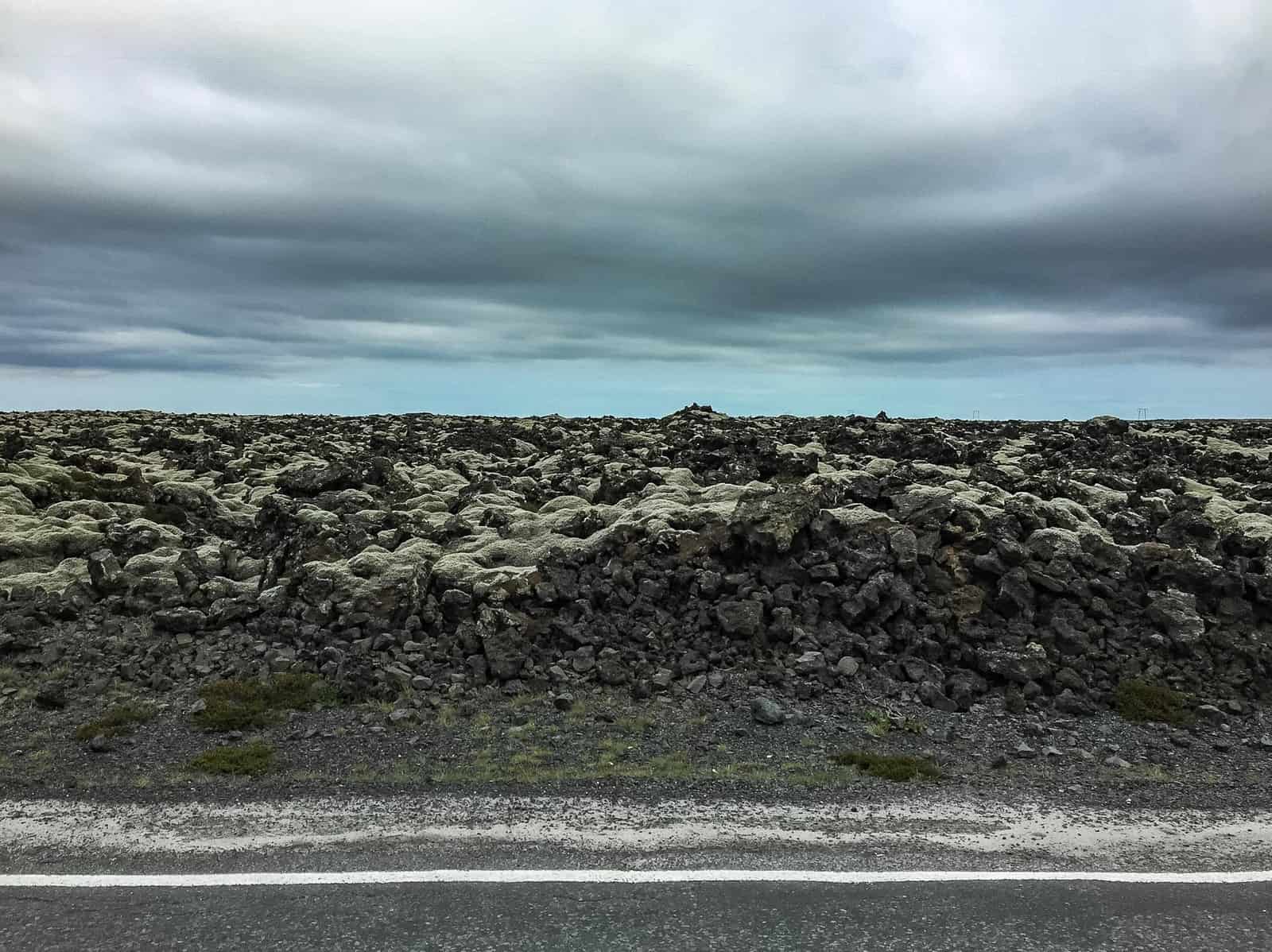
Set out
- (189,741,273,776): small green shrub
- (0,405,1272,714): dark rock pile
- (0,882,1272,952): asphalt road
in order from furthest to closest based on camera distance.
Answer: (0,405,1272,714): dark rock pile < (189,741,273,776): small green shrub < (0,882,1272,952): asphalt road

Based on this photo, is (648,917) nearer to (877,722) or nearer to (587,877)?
(587,877)

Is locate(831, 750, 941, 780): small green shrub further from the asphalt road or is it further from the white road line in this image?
the asphalt road

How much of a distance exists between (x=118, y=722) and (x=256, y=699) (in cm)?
195

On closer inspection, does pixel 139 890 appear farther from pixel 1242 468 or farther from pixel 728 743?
pixel 1242 468

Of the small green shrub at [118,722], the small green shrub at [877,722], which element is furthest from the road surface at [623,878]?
the small green shrub at [877,722]

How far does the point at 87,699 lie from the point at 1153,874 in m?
15.2

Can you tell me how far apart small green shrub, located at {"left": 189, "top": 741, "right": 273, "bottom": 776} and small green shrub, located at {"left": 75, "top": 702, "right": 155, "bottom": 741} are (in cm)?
180

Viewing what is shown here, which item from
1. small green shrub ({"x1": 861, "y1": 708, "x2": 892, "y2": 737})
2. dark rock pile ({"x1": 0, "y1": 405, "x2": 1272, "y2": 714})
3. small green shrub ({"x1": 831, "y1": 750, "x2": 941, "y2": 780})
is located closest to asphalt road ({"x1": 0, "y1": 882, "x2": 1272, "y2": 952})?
small green shrub ({"x1": 831, "y1": 750, "x2": 941, "y2": 780})

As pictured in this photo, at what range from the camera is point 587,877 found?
8.59m

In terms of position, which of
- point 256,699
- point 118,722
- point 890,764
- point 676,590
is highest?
point 676,590

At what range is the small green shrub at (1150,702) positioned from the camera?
1423 centimetres

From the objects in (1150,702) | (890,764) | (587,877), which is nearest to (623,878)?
(587,877)

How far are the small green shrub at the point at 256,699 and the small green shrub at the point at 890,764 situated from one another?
8.17 m

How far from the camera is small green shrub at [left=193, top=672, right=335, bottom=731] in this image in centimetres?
1374
